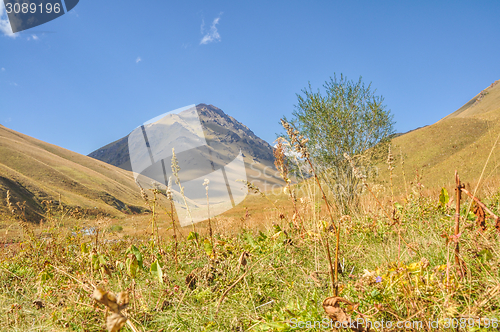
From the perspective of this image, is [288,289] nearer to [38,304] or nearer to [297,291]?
[297,291]

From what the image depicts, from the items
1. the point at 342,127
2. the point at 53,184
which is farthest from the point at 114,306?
the point at 53,184

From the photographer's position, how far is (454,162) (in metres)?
38.2

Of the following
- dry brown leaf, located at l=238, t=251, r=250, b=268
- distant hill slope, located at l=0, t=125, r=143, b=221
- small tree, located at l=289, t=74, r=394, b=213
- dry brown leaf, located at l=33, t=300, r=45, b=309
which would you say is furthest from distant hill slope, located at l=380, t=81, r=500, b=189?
distant hill slope, located at l=0, t=125, r=143, b=221

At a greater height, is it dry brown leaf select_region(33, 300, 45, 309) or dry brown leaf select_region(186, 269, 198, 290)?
dry brown leaf select_region(33, 300, 45, 309)

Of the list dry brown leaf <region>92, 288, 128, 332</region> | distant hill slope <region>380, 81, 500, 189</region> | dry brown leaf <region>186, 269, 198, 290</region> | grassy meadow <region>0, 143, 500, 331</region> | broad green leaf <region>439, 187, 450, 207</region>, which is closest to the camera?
dry brown leaf <region>92, 288, 128, 332</region>

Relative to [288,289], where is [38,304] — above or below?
above

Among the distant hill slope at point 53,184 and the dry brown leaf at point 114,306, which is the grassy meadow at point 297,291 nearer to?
the dry brown leaf at point 114,306

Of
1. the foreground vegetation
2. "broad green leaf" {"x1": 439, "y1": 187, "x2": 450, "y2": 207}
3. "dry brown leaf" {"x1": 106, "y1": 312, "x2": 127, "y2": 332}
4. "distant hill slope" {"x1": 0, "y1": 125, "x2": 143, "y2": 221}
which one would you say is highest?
"distant hill slope" {"x1": 0, "y1": 125, "x2": 143, "y2": 221}

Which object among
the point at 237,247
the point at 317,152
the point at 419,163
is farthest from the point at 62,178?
the point at 419,163

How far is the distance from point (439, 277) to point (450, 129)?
71051mm

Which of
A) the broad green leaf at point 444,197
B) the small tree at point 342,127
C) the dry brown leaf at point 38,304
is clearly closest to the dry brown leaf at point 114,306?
the broad green leaf at point 444,197

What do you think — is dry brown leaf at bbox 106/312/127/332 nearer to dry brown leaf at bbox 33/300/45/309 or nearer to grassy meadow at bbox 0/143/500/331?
grassy meadow at bbox 0/143/500/331

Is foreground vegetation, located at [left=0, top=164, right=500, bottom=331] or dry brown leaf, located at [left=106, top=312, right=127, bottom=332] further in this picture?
foreground vegetation, located at [left=0, top=164, right=500, bottom=331]

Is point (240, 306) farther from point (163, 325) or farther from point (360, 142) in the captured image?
point (360, 142)
